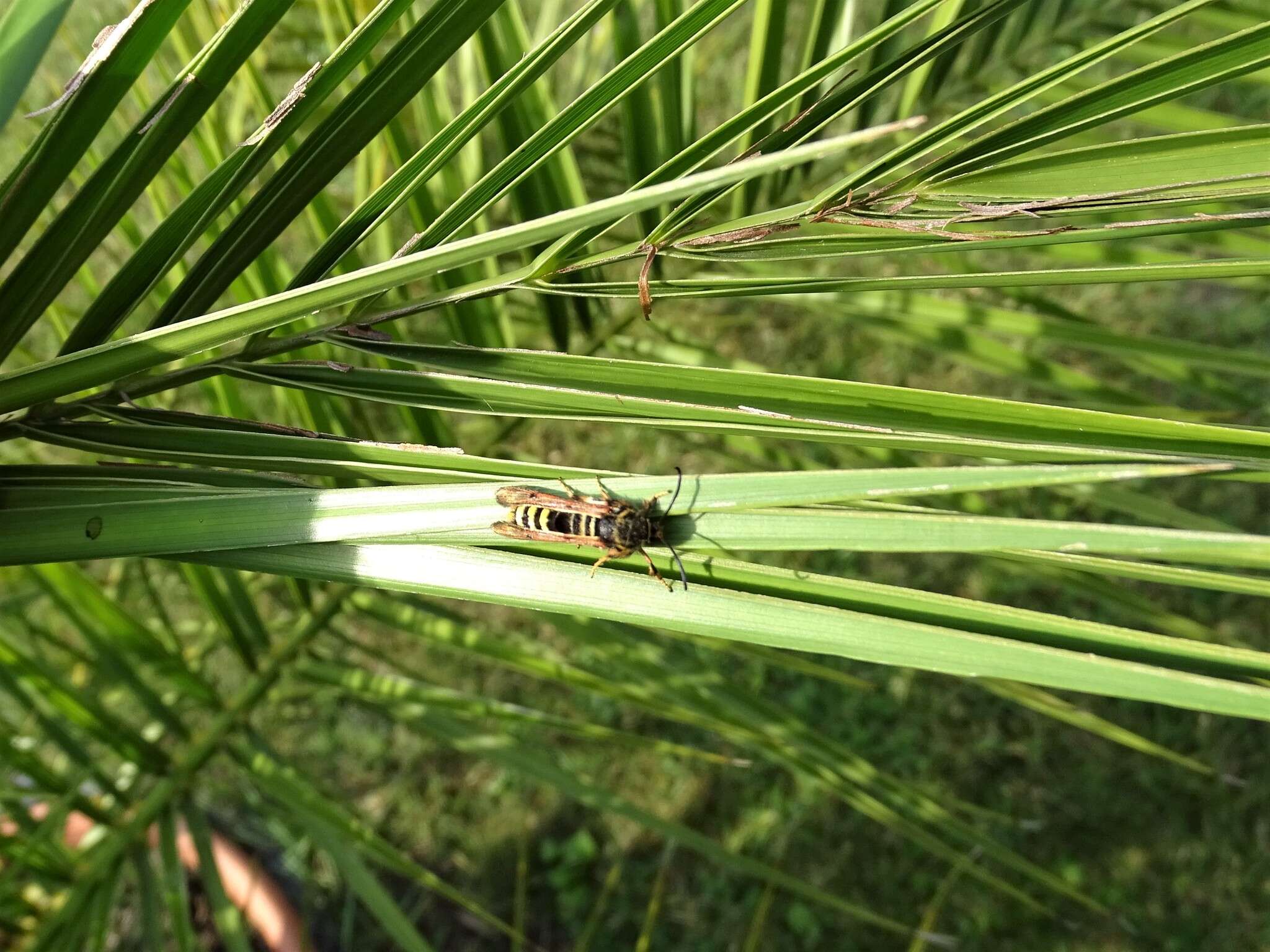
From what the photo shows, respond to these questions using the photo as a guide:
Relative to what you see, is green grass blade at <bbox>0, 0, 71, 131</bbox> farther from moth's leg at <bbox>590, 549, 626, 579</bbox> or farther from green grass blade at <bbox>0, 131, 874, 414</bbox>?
moth's leg at <bbox>590, 549, 626, 579</bbox>

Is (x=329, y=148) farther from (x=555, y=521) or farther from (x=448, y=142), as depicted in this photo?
(x=555, y=521)

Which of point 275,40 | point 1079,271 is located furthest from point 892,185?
point 275,40

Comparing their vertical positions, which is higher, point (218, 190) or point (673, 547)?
point (218, 190)

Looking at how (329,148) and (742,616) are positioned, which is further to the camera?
(329,148)

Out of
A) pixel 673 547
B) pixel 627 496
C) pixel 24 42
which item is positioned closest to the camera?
pixel 24 42

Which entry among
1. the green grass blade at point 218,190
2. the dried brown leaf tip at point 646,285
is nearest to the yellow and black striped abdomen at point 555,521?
the dried brown leaf tip at point 646,285

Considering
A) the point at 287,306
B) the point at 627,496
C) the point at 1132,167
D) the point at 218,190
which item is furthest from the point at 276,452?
the point at 1132,167

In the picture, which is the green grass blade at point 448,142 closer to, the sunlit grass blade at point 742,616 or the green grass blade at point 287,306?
A: the green grass blade at point 287,306

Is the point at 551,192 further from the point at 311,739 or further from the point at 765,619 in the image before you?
the point at 311,739

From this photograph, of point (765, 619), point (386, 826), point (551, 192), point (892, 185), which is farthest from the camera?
point (386, 826)
